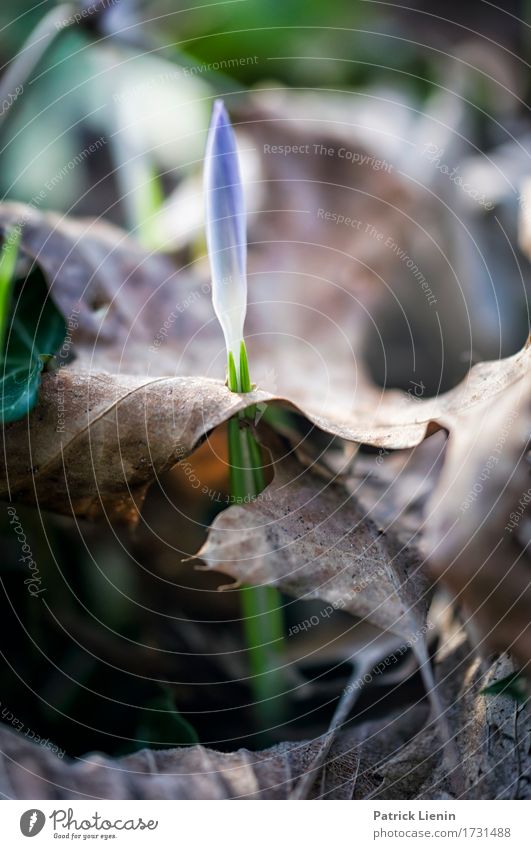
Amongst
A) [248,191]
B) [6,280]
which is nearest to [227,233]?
[6,280]

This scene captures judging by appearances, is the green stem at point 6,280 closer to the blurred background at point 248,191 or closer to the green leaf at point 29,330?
the green leaf at point 29,330

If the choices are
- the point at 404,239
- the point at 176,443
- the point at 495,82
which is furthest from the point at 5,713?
the point at 495,82

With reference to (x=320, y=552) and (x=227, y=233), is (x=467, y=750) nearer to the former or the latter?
(x=320, y=552)

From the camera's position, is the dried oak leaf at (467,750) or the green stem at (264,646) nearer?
the dried oak leaf at (467,750)

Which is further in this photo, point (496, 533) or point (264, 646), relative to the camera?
point (264, 646)

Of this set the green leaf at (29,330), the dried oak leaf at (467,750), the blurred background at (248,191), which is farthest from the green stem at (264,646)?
the green leaf at (29,330)

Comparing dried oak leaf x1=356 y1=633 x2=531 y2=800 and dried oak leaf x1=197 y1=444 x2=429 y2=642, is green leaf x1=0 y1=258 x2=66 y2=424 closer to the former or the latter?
dried oak leaf x1=197 y1=444 x2=429 y2=642
